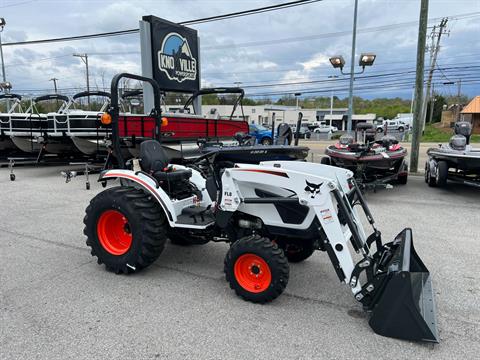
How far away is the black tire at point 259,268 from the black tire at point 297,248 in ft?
1.27

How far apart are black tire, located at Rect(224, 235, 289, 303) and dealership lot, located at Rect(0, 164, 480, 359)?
108 mm

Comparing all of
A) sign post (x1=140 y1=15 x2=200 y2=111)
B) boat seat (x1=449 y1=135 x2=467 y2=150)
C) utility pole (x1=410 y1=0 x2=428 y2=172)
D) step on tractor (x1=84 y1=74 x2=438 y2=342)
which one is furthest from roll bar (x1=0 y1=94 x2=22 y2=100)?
boat seat (x1=449 y1=135 x2=467 y2=150)

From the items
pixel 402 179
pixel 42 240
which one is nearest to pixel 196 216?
pixel 42 240

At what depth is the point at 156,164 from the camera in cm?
→ 376

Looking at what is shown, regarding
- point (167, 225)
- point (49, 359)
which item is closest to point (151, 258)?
point (167, 225)

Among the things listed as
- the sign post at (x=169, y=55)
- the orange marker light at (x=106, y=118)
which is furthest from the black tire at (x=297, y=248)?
the sign post at (x=169, y=55)

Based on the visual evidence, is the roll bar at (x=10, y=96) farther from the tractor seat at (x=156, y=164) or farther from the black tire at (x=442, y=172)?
the black tire at (x=442, y=172)

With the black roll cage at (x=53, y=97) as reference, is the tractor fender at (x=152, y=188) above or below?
below

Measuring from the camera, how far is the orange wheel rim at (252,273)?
299 centimetres

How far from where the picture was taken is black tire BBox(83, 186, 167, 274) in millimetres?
3424

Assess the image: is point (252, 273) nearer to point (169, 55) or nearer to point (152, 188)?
point (152, 188)

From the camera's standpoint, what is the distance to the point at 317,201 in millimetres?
2816

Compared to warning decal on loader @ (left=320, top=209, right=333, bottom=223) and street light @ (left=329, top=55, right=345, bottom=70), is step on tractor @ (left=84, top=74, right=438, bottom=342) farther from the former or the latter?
street light @ (left=329, top=55, right=345, bottom=70)

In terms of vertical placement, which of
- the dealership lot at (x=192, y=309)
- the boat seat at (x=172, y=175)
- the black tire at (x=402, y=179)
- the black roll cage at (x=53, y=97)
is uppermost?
the black roll cage at (x=53, y=97)
